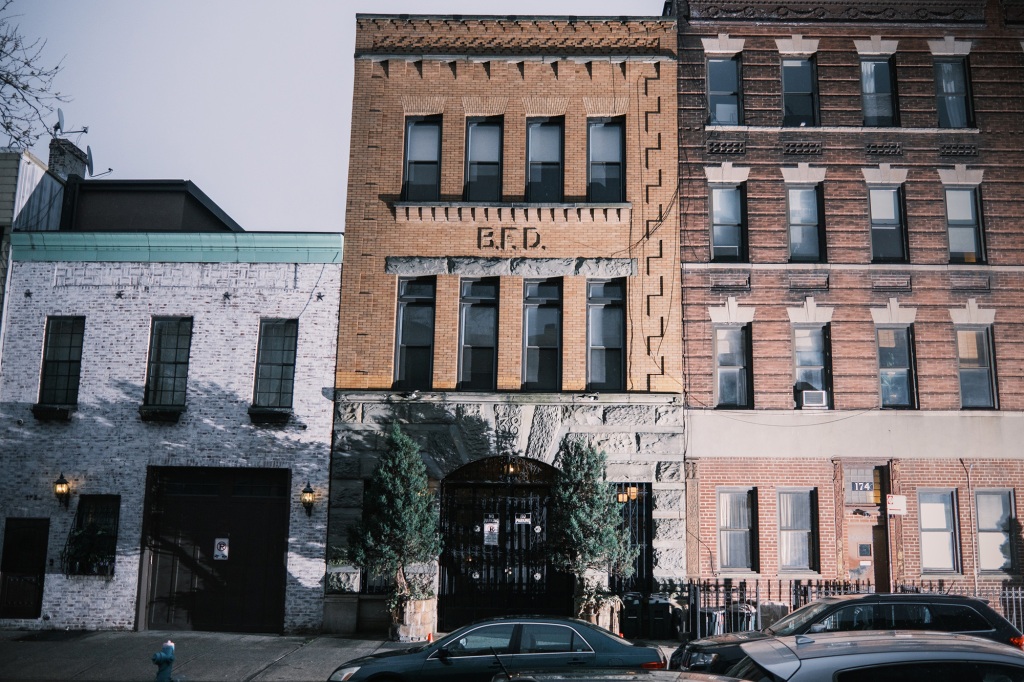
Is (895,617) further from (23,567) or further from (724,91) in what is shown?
(23,567)

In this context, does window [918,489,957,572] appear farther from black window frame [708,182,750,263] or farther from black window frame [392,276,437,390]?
black window frame [392,276,437,390]

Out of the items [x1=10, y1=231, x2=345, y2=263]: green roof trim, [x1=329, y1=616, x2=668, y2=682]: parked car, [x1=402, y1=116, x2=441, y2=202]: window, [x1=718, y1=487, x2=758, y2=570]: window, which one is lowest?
[x1=329, y1=616, x2=668, y2=682]: parked car

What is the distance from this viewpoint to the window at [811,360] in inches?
740

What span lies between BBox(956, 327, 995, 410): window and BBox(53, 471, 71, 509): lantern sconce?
19.0m

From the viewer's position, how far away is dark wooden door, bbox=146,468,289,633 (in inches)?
711

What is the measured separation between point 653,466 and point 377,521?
18.7 ft

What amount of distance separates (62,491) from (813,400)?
51.8ft

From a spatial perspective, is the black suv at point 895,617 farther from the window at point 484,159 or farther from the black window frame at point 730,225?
the window at point 484,159

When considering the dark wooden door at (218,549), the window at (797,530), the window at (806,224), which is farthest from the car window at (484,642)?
the window at (806,224)

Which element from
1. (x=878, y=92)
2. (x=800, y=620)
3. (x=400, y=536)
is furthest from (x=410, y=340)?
(x=878, y=92)

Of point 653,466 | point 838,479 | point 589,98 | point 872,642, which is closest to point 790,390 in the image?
point 838,479

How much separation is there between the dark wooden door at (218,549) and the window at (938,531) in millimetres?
13309

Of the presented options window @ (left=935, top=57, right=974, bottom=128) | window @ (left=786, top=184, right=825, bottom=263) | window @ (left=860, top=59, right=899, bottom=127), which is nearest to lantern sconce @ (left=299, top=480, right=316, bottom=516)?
window @ (left=786, top=184, right=825, bottom=263)

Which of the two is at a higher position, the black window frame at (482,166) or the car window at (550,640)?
the black window frame at (482,166)
